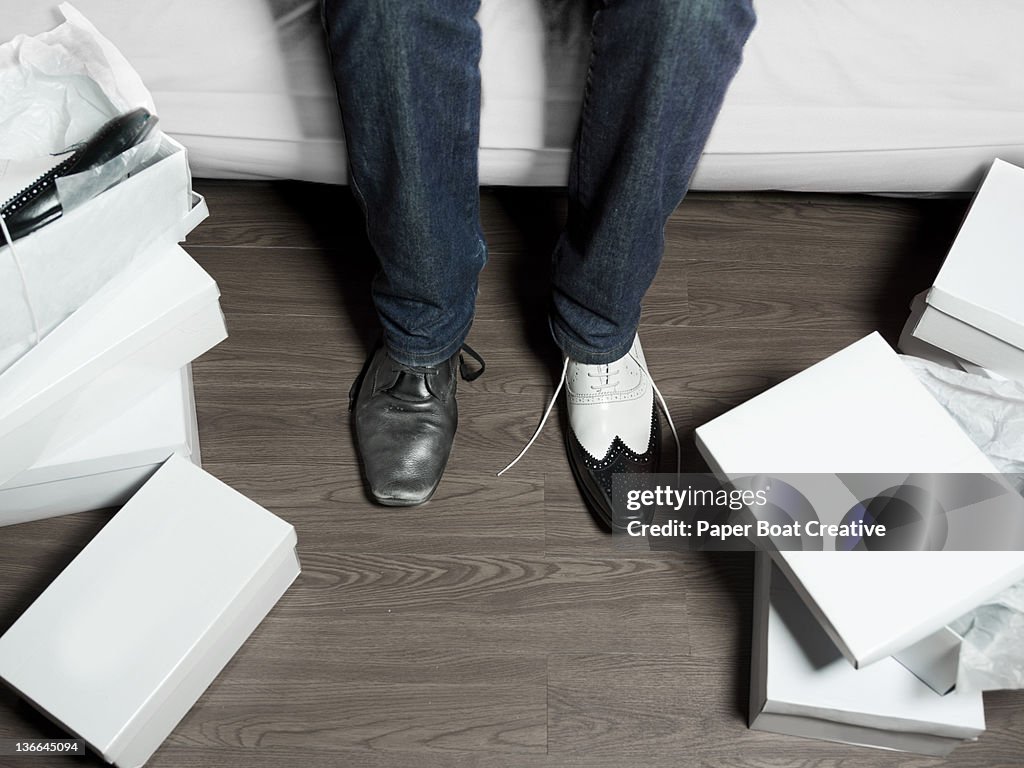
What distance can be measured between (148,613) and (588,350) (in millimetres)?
476

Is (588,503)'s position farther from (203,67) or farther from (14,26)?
(14,26)

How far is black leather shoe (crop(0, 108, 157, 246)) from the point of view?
2.39ft

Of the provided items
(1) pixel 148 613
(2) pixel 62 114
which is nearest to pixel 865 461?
(1) pixel 148 613

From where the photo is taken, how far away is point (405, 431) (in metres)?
0.99

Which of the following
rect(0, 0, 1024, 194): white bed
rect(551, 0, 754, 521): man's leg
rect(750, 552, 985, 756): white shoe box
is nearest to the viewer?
rect(551, 0, 754, 521): man's leg

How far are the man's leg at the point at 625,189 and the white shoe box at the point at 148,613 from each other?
1.09 feet

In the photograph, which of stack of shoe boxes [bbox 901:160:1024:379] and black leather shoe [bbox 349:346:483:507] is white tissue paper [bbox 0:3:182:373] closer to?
black leather shoe [bbox 349:346:483:507]

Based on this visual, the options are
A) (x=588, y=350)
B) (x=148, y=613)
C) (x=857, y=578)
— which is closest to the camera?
(x=857, y=578)

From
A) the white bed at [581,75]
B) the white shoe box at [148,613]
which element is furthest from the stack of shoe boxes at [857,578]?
the white shoe box at [148,613]

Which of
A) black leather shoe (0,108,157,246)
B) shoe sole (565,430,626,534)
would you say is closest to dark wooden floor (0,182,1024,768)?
shoe sole (565,430,626,534)

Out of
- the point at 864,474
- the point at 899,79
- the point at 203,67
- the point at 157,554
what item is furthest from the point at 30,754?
the point at 899,79

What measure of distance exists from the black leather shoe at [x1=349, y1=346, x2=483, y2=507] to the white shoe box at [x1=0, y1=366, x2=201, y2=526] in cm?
19

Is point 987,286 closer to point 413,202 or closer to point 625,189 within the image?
point 625,189

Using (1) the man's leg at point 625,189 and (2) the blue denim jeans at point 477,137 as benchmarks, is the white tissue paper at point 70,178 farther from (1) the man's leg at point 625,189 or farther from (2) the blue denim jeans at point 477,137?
(1) the man's leg at point 625,189
